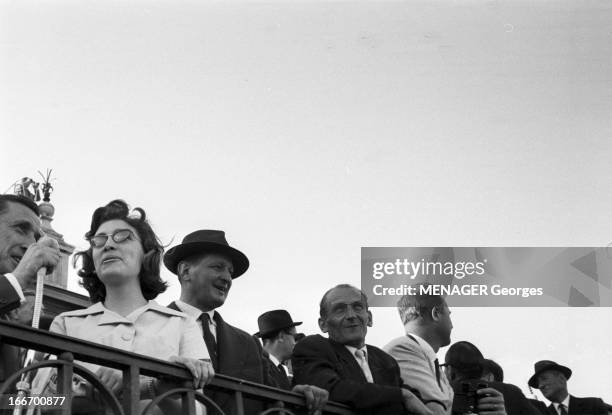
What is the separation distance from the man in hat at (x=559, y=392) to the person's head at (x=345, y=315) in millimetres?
3442

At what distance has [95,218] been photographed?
15.8 ft

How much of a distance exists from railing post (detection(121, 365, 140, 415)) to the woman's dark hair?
0.80 meters

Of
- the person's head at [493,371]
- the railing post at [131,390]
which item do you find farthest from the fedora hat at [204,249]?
the person's head at [493,371]

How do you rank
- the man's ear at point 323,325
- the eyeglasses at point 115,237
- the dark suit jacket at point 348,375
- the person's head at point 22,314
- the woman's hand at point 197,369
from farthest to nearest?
the man's ear at point 323,325 < the dark suit jacket at point 348,375 < the eyeglasses at point 115,237 < the person's head at point 22,314 < the woman's hand at point 197,369

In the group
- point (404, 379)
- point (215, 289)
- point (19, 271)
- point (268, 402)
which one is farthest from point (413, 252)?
point (19, 271)

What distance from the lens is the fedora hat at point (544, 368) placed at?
938cm

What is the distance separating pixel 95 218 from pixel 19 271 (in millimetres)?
971

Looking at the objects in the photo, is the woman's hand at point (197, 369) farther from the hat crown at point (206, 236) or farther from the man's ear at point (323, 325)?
the man's ear at point (323, 325)

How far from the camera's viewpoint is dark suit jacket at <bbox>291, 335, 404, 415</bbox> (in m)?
5.44

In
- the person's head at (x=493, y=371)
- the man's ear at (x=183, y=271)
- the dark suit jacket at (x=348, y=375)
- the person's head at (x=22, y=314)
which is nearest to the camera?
the person's head at (x=22, y=314)

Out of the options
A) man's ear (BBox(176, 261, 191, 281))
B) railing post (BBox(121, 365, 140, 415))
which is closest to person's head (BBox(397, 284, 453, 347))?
man's ear (BBox(176, 261, 191, 281))

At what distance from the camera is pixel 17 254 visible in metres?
4.41

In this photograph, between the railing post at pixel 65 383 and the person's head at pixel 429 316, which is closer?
the railing post at pixel 65 383

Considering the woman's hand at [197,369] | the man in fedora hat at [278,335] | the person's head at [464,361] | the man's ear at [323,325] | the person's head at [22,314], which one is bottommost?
the woman's hand at [197,369]
